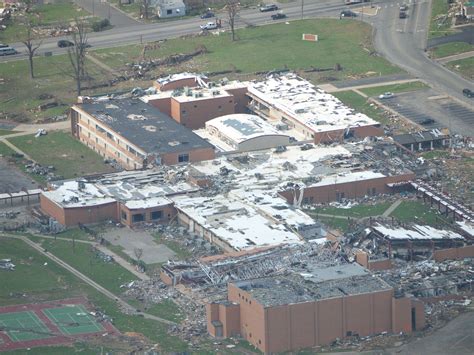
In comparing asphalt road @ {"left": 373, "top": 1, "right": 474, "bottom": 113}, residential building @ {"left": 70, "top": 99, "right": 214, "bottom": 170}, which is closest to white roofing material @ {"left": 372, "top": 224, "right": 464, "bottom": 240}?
residential building @ {"left": 70, "top": 99, "right": 214, "bottom": 170}

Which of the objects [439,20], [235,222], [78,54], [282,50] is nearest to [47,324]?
[235,222]

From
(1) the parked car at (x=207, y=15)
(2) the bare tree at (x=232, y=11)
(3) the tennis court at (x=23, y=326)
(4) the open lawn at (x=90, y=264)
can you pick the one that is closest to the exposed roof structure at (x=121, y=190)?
(4) the open lawn at (x=90, y=264)

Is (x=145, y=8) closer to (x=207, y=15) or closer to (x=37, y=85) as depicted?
(x=207, y=15)

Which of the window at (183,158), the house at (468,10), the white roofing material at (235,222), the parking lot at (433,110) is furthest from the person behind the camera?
the house at (468,10)

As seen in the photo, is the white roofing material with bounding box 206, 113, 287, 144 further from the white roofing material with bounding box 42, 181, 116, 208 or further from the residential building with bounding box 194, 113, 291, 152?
the white roofing material with bounding box 42, 181, 116, 208

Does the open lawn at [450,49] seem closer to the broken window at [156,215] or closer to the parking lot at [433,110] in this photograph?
the parking lot at [433,110]

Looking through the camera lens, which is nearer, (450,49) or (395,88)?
(395,88)
